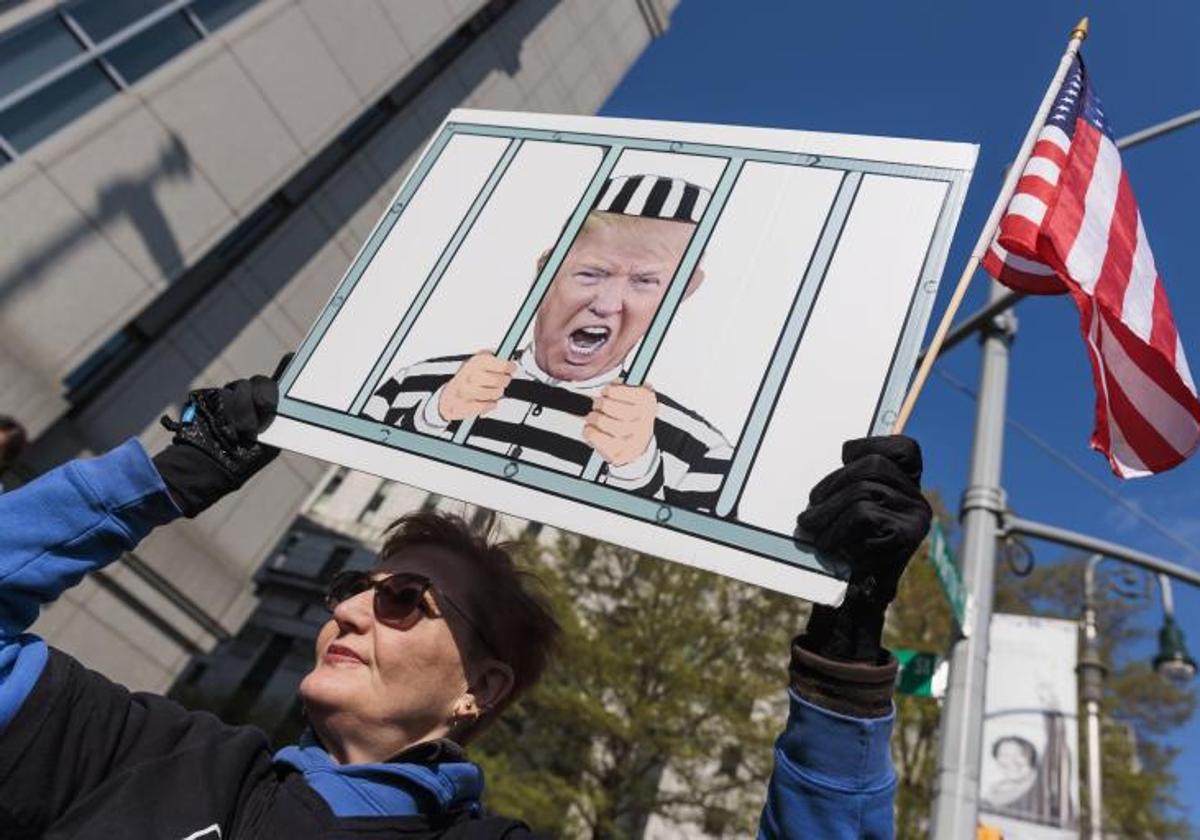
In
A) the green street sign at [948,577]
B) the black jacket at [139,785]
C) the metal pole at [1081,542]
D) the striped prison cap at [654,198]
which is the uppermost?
the metal pole at [1081,542]

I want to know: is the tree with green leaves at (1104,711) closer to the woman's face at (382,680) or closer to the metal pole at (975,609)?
the metal pole at (975,609)

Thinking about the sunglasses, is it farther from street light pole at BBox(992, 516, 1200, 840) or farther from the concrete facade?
the concrete facade

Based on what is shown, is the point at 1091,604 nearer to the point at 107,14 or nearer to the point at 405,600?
the point at 405,600

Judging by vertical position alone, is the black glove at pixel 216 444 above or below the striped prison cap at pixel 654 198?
below

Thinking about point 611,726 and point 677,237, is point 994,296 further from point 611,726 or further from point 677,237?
point 611,726

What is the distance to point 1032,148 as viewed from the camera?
3268mm

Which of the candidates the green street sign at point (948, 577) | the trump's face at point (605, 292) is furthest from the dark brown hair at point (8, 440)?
the green street sign at point (948, 577)

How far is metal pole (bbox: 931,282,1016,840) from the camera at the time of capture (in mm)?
5516

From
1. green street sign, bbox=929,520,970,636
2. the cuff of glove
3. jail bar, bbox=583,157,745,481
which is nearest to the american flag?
jail bar, bbox=583,157,745,481

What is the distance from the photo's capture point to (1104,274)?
11.2ft

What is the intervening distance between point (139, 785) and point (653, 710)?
13559mm

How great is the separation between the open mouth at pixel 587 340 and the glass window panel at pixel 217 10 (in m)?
11.7

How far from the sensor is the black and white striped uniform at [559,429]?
234 centimetres

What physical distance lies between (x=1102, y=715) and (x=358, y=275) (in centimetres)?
1955
